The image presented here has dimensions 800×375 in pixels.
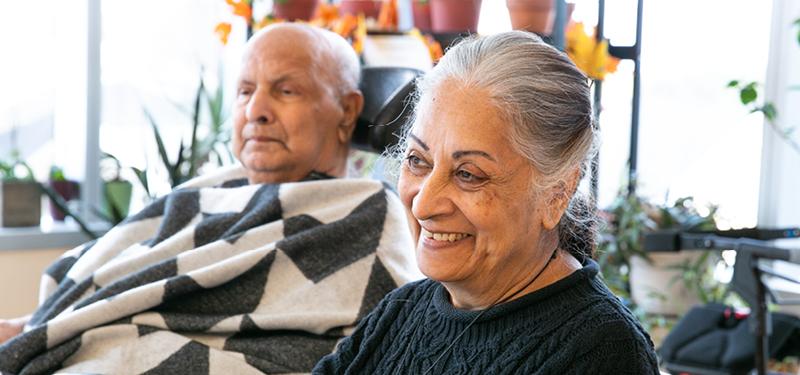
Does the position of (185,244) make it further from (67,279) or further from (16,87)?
(16,87)

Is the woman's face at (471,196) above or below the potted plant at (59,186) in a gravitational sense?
above

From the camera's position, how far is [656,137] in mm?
4391

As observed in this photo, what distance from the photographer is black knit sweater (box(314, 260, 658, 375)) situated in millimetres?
1236

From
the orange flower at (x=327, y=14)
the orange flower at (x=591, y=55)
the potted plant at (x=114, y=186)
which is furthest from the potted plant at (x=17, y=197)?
the orange flower at (x=591, y=55)

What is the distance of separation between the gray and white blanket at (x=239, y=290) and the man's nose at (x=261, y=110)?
0.47 ft

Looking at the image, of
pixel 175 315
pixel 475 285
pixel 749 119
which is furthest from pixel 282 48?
pixel 749 119

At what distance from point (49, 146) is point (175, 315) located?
7.40 ft

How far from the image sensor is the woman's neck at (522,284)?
1.38 meters

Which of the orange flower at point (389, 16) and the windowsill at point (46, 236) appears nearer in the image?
the orange flower at point (389, 16)

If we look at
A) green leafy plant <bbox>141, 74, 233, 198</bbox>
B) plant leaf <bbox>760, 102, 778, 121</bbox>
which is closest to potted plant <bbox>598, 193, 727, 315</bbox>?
plant leaf <bbox>760, 102, 778, 121</bbox>

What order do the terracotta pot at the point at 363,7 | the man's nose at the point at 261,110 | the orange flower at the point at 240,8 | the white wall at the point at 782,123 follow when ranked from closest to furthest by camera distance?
the man's nose at the point at 261,110
the orange flower at the point at 240,8
the terracotta pot at the point at 363,7
the white wall at the point at 782,123

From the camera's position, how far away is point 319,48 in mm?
2307

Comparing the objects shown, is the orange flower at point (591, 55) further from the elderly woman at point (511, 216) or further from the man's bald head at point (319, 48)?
the elderly woman at point (511, 216)

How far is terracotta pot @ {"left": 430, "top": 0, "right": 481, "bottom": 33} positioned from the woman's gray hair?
234cm
